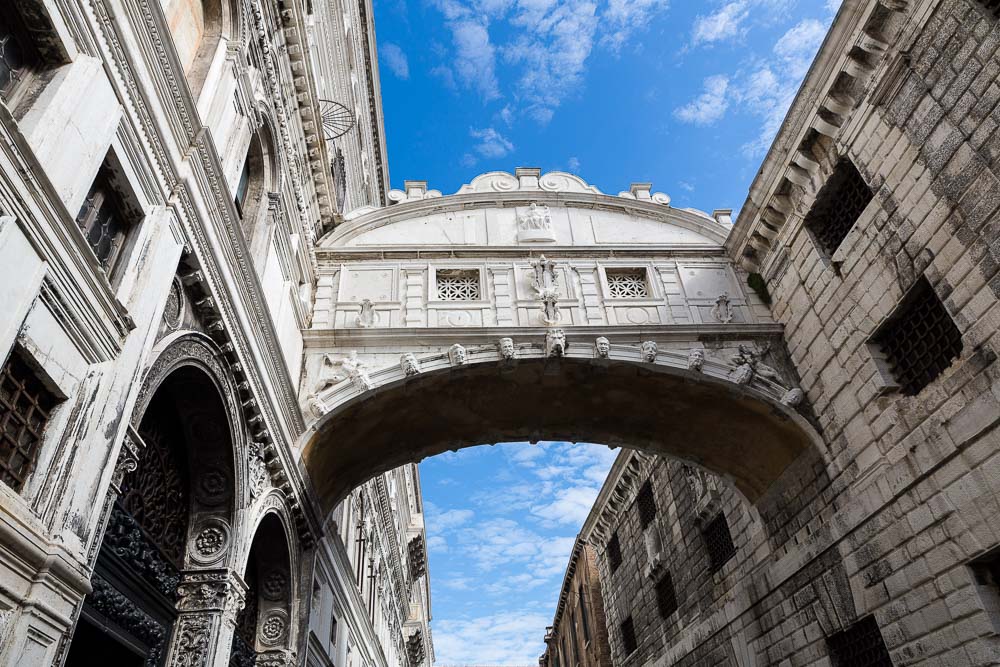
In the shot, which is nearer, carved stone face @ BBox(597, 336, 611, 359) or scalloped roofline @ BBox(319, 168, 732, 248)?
carved stone face @ BBox(597, 336, 611, 359)

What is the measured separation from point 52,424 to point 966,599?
8.30m

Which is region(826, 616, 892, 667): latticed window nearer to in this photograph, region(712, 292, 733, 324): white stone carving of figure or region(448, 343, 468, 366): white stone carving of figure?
region(712, 292, 733, 324): white stone carving of figure

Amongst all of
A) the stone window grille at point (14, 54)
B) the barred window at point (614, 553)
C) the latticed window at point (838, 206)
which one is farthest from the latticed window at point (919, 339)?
the barred window at point (614, 553)

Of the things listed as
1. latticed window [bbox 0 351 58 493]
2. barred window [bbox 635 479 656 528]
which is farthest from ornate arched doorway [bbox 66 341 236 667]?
barred window [bbox 635 479 656 528]

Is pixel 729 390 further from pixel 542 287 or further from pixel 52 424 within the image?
pixel 52 424

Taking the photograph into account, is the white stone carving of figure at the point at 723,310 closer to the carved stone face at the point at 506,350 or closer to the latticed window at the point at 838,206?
the latticed window at the point at 838,206

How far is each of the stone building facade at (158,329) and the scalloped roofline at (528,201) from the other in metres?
1.06

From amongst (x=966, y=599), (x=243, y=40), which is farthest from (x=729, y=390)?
(x=243, y=40)

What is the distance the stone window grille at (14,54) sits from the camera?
12.2 feet

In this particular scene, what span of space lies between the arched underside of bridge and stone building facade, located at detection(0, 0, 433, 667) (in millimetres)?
1229

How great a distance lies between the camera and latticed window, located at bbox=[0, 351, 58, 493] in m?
3.46

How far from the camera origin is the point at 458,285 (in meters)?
11.6

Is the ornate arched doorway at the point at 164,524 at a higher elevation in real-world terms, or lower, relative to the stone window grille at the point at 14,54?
lower

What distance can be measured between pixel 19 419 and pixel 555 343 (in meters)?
7.53
